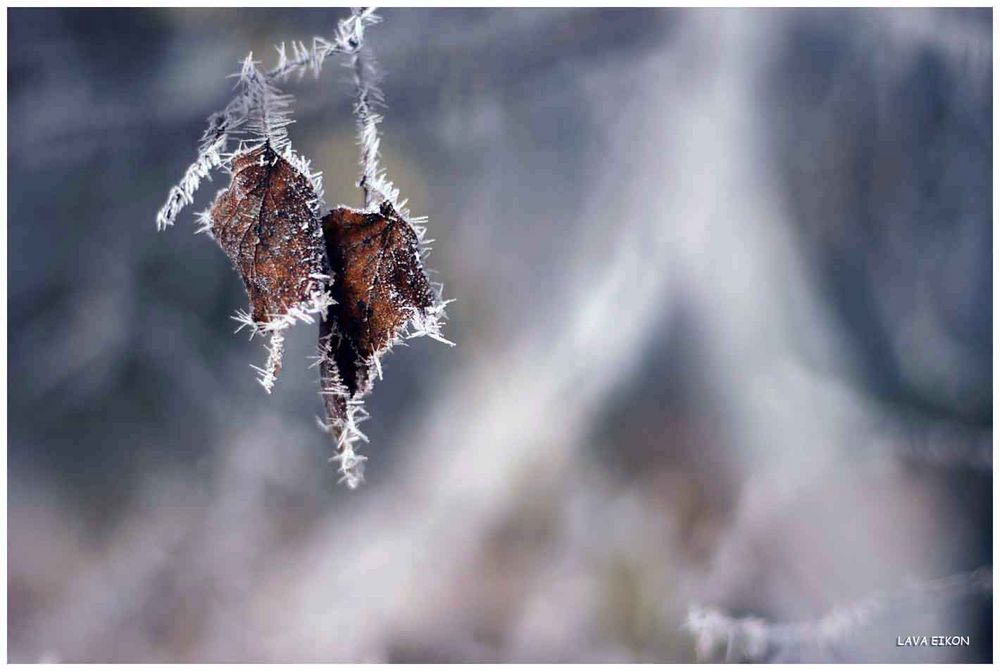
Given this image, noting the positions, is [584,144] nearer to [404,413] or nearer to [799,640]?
[404,413]

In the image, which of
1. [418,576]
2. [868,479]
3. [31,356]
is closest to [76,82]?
[31,356]

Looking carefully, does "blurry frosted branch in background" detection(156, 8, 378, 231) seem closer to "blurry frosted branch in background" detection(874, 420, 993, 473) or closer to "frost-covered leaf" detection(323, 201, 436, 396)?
"frost-covered leaf" detection(323, 201, 436, 396)

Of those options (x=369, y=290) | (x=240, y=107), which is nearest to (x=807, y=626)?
(x=369, y=290)

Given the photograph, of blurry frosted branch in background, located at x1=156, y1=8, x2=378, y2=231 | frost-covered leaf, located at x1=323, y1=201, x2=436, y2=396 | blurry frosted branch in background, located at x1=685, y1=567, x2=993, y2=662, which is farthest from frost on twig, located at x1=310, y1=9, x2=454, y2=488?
blurry frosted branch in background, located at x1=685, y1=567, x2=993, y2=662

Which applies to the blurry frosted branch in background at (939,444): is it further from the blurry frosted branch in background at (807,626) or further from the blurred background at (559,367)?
the blurry frosted branch in background at (807,626)

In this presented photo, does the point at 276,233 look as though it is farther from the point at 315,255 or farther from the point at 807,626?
the point at 807,626
